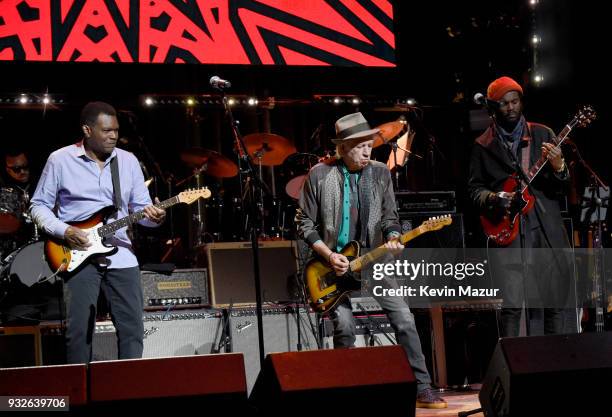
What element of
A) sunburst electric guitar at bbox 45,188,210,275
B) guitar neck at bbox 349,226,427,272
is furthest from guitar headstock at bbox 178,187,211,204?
guitar neck at bbox 349,226,427,272

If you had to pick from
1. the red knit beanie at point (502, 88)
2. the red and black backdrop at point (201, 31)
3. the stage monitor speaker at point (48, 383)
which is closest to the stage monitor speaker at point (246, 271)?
the red and black backdrop at point (201, 31)

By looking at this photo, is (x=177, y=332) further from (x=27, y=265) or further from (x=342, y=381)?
(x=342, y=381)

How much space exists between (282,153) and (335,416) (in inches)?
224

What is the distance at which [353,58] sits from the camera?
303 inches

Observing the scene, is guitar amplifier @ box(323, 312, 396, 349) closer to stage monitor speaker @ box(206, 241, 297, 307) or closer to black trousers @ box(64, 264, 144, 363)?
stage monitor speaker @ box(206, 241, 297, 307)

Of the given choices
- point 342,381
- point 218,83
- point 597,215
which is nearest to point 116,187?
point 218,83

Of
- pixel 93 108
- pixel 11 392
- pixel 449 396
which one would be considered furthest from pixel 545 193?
pixel 11 392

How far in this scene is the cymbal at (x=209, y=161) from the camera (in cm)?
850

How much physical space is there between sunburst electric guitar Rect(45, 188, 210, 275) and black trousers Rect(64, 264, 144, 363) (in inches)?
3.0

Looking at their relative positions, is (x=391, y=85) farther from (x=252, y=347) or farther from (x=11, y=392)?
(x=11, y=392)

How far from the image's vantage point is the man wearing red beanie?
5.10m

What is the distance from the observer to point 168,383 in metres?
3.33

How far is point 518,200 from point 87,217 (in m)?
2.83

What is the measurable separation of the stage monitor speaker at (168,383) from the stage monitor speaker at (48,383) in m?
0.05
